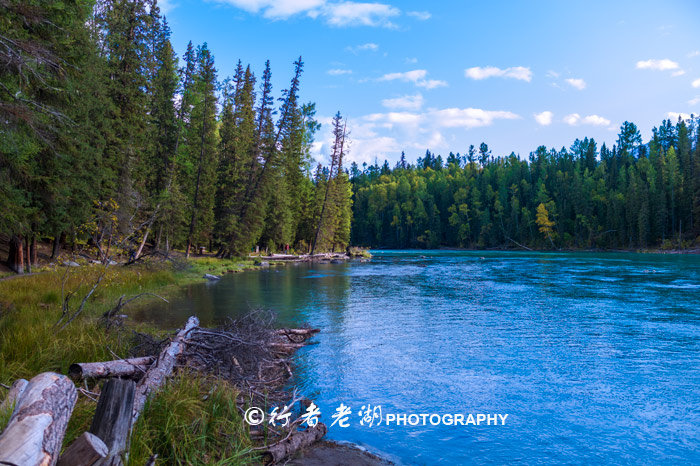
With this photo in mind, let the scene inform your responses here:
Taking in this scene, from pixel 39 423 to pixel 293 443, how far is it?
3183 millimetres

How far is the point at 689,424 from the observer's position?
6.99 meters

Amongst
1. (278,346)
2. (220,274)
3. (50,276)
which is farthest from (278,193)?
(278,346)

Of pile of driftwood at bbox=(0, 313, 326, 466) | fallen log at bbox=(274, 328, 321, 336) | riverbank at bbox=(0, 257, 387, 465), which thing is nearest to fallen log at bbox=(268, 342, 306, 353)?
pile of driftwood at bbox=(0, 313, 326, 466)

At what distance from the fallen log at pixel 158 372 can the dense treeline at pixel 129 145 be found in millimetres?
3808

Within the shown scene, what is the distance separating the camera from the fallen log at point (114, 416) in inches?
134

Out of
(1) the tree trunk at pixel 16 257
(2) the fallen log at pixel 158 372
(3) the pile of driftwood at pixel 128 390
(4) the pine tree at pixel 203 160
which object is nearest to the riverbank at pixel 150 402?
(2) the fallen log at pixel 158 372

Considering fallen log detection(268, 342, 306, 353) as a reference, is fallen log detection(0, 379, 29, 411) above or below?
above

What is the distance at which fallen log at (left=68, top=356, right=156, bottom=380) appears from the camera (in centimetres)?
552

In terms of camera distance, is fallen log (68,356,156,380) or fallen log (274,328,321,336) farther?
fallen log (274,328,321,336)

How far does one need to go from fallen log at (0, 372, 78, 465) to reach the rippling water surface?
408cm

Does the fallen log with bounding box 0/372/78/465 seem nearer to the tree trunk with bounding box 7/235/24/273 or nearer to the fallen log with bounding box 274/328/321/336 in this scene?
the fallen log with bounding box 274/328/321/336

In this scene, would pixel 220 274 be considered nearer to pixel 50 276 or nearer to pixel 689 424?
pixel 50 276

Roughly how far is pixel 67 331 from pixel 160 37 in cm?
3079

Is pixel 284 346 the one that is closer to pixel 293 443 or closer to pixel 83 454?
pixel 293 443
